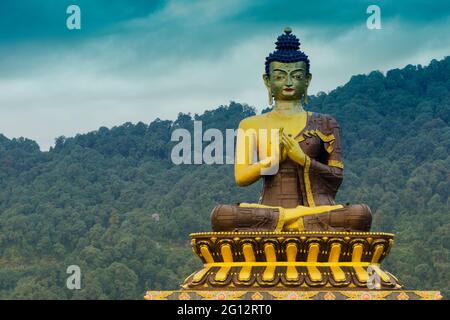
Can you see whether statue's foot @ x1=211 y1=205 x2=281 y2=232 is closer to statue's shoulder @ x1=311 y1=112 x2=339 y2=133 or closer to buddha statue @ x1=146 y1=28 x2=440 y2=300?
buddha statue @ x1=146 y1=28 x2=440 y2=300

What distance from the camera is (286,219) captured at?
1914cm

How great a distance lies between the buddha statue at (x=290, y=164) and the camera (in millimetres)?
19078

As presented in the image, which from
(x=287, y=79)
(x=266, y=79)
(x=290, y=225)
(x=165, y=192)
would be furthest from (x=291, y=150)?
(x=165, y=192)

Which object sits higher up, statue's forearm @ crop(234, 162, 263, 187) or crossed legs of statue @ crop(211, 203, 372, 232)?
statue's forearm @ crop(234, 162, 263, 187)

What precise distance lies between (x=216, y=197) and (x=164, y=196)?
17.0 ft

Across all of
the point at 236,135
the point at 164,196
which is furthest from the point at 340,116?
the point at 236,135

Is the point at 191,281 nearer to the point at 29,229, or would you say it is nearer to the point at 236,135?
the point at 236,135

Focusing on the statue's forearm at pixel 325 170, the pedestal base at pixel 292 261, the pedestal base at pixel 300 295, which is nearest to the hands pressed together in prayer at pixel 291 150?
the statue's forearm at pixel 325 170

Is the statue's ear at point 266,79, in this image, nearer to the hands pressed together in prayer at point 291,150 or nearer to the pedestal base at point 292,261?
the hands pressed together in prayer at point 291,150

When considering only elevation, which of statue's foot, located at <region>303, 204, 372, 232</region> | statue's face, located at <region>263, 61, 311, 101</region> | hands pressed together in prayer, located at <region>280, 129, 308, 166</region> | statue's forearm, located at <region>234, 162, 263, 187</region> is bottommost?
statue's foot, located at <region>303, 204, 372, 232</region>

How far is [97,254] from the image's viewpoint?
156ft

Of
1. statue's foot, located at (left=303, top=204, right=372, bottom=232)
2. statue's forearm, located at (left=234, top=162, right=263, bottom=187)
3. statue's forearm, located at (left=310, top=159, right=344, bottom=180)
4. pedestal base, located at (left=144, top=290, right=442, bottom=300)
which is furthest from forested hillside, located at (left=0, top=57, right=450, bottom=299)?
pedestal base, located at (left=144, top=290, right=442, bottom=300)

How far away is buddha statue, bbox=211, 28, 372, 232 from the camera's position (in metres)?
19.1

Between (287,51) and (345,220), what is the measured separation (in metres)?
2.17
